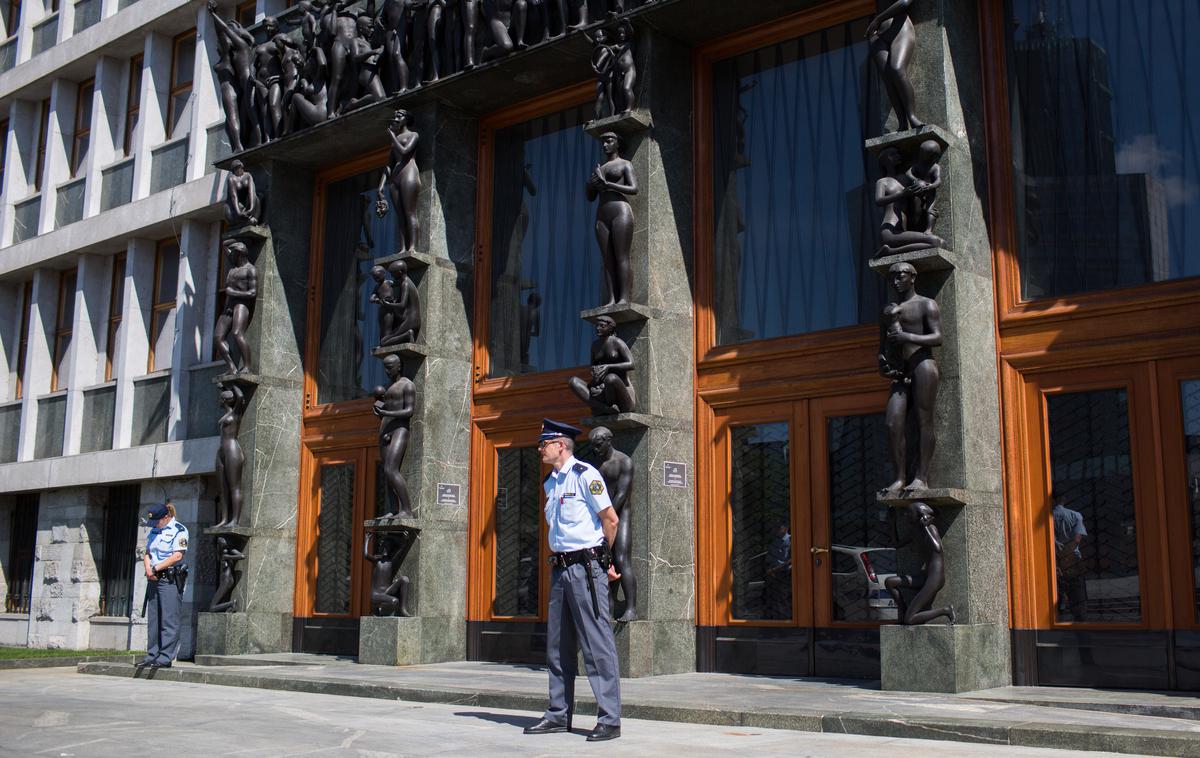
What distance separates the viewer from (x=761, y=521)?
12.9 meters

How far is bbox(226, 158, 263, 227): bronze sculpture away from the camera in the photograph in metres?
17.8

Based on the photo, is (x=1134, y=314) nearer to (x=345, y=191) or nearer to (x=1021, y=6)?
(x=1021, y=6)

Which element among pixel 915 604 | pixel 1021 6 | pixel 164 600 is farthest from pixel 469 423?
pixel 1021 6

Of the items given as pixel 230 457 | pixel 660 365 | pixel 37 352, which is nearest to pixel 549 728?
pixel 660 365

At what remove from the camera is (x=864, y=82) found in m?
12.8

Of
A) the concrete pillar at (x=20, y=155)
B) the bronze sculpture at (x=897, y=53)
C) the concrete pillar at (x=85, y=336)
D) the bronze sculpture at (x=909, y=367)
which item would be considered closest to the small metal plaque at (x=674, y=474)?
the bronze sculpture at (x=909, y=367)

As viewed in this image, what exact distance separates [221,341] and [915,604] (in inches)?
427

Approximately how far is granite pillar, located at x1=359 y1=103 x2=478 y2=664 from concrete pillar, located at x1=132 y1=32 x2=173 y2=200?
7460 mm

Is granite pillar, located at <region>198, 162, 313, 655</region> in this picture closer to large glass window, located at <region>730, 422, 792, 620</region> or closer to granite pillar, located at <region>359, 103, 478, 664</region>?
granite pillar, located at <region>359, 103, 478, 664</region>

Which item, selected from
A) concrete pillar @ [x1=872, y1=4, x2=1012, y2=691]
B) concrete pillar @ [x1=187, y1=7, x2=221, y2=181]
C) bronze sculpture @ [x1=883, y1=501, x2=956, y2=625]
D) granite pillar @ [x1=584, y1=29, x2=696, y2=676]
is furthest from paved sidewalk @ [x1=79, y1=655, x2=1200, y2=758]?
concrete pillar @ [x1=187, y1=7, x2=221, y2=181]

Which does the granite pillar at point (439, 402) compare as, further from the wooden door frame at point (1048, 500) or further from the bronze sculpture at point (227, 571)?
the wooden door frame at point (1048, 500)

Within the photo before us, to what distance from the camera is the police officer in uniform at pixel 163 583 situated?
45.6 ft

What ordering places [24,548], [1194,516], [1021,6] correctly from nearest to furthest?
1. [1194,516]
2. [1021,6]
3. [24,548]

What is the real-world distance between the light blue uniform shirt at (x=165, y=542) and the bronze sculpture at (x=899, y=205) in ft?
26.3
